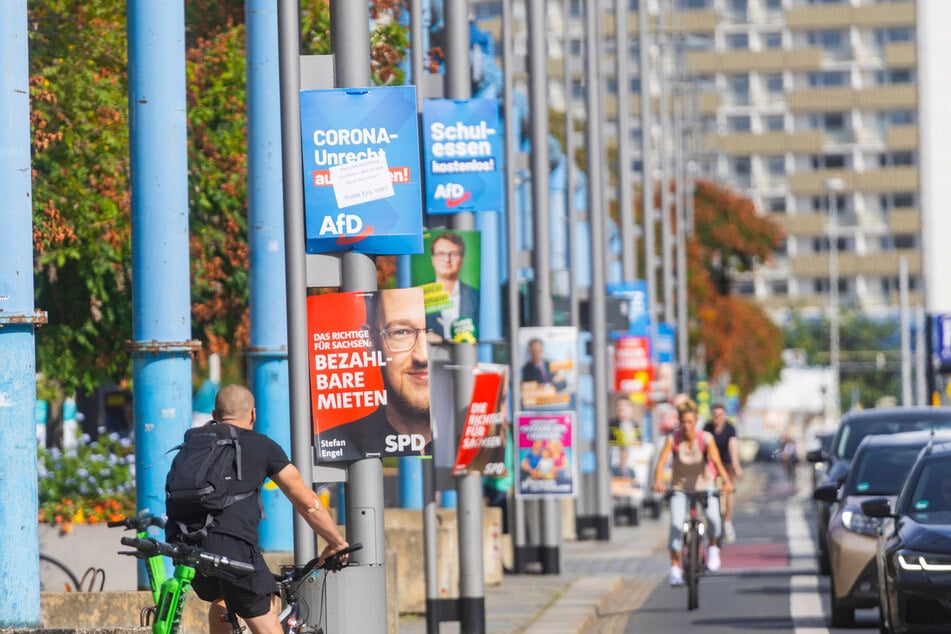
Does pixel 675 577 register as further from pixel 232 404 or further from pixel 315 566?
pixel 232 404

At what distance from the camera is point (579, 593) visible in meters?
19.5

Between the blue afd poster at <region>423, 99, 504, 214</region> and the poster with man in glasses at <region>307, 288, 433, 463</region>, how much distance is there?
18.3 feet

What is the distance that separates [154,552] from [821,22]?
130m

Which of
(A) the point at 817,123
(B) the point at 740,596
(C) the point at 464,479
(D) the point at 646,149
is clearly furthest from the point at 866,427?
(A) the point at 817,123

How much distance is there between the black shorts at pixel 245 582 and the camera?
8656 millimetres

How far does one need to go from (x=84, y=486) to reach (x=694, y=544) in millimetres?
5066

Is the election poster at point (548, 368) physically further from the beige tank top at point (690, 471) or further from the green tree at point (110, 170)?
the green tree at point (110, 170)

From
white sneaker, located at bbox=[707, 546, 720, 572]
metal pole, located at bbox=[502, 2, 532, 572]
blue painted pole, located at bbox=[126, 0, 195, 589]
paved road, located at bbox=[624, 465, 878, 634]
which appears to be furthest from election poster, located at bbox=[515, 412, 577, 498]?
blue painted pole, located at bbox=[126, 0, 195, 589]

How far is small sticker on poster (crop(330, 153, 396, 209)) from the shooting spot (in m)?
9.66

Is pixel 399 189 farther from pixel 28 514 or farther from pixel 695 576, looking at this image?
pixel 695 576

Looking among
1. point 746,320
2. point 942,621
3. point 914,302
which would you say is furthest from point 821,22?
point 942,621

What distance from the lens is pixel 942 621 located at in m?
12.6

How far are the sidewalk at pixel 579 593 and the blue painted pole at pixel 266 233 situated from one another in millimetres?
2169

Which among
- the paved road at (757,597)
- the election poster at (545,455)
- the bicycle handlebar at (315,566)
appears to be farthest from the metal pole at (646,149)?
the bicycle handlebar at (315,566)
